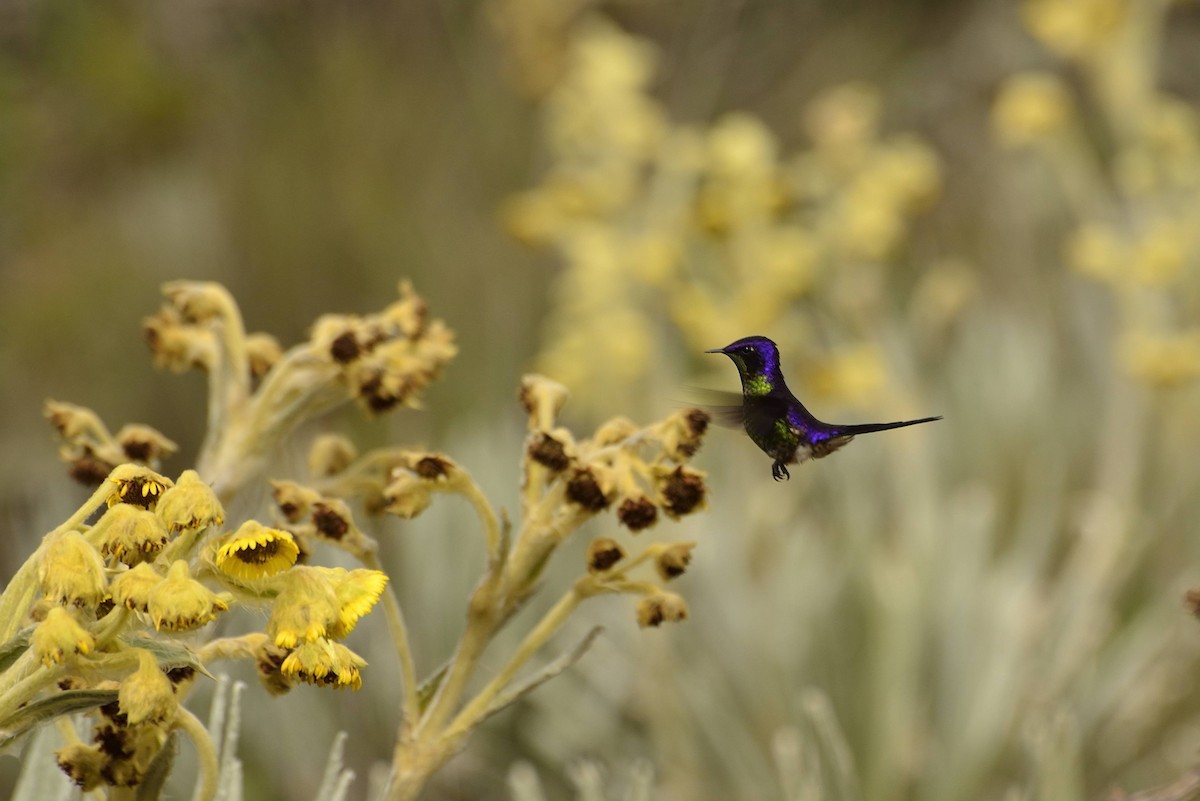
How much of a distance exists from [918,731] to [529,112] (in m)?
3.26

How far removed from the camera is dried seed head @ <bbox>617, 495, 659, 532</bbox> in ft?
2.33

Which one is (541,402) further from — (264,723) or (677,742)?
(264,723)

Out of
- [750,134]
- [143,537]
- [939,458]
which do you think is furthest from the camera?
[939,458]

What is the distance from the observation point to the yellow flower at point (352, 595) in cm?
57

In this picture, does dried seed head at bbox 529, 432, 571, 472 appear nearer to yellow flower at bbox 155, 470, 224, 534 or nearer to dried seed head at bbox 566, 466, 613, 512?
dried seed head at bbox 566, 466, 613, 512

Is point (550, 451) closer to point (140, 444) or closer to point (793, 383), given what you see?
point (140, 444)

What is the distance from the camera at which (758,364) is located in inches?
30.8

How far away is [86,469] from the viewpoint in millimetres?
807

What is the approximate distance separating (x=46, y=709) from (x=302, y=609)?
0.35ft

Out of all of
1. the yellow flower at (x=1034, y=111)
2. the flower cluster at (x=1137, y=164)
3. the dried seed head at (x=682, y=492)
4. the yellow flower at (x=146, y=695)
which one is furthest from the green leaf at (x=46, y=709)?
the yellow flower at (x=1034, y=111)

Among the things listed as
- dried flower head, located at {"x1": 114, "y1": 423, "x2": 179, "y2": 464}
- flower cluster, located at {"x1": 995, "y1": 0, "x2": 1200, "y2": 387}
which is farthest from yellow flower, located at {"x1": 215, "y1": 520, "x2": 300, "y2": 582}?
flower cluster, located at {"x1": 995, "y1": 0, "x2": 1200, "y2": 387}


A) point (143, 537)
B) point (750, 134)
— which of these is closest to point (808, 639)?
point (750, 134)

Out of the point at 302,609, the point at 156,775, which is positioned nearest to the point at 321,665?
the point at 302,609

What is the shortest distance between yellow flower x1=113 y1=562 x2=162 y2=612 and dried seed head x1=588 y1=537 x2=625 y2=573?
0.81 feet
